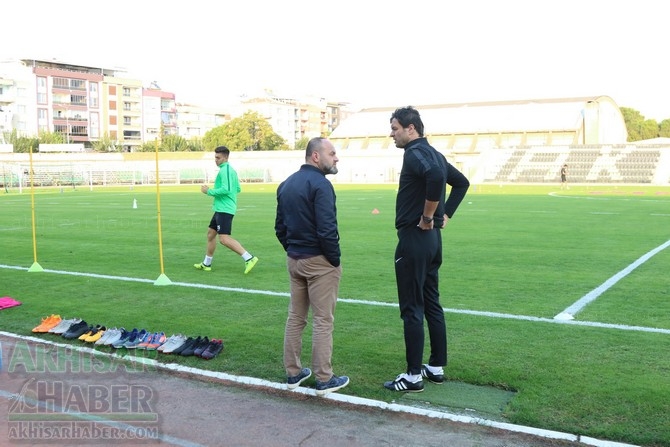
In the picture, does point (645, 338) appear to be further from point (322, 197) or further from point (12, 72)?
point (12, 72)

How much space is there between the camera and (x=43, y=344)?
22.6ft

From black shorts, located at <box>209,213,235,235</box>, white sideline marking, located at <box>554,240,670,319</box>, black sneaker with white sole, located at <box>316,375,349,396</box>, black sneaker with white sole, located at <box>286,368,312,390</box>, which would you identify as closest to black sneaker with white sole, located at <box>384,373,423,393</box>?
black sneaker with white sole, located at <box>316,375,349,396</box>

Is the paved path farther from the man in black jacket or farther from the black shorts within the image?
the black shorts

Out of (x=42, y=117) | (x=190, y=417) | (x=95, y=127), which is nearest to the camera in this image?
(x=190, y=417)

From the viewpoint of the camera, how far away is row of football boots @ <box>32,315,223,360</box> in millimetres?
6418

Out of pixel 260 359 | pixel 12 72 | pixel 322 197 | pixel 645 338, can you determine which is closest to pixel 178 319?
pixel 260 359

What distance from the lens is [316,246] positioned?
536 centimetres

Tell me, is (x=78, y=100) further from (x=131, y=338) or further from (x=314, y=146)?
(x=314, y=146)

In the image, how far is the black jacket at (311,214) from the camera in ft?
17.3

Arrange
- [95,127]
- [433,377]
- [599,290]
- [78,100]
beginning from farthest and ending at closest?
[95,127] → [78,100] → [599,290] → [433,377]

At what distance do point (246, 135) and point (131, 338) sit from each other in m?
91.5

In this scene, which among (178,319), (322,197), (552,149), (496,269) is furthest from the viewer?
(552,149)

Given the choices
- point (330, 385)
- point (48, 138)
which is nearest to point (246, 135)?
point (48, 138)

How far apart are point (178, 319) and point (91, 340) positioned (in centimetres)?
125
